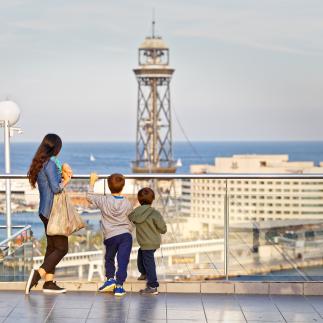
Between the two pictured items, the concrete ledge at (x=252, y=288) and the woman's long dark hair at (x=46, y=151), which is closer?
the woman's long dark hair at (x=46, y=151)

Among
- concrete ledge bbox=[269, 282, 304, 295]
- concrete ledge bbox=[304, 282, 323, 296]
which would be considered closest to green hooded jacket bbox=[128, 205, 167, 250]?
concrete ledge bbox=[269, 282, 304, 295]

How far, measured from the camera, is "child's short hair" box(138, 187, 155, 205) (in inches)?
305

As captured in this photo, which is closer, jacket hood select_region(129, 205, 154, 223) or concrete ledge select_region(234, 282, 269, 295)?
jacket hood select_region(129, 205, 154, 223)

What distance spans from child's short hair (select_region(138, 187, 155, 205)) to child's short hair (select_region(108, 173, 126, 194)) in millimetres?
188

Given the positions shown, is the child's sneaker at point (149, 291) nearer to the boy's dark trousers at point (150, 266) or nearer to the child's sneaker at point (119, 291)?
the boy's dark trousers at point (150, 266)

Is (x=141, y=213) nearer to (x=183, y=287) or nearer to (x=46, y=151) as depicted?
(x=183, y=287)

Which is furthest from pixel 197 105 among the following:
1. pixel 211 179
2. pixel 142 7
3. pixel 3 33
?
pixel 211 179

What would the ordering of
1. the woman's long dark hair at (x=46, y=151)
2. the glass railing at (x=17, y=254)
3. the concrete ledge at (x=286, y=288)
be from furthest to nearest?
the glass railing at (x=17, y=254)
the concrete ledge at (x=286, y=288)
the woman's long dark hair at (x=46, y=151)

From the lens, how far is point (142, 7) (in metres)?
96.4

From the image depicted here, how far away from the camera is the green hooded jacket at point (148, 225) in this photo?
7.73 metres

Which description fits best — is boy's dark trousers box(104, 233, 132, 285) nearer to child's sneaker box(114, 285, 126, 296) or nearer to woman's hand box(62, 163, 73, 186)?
child's sneaker box(114, 285, 126, 296)

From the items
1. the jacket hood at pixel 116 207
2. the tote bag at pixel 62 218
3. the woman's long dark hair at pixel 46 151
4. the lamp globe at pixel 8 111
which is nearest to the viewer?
the woman's long dark hair at pixel 46 151

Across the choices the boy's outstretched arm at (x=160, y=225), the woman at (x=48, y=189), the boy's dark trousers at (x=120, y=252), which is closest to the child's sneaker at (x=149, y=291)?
the boy's dark trousers at (x=120, y=252)

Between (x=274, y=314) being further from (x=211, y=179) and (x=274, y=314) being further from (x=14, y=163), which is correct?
(x=14, y=163)
